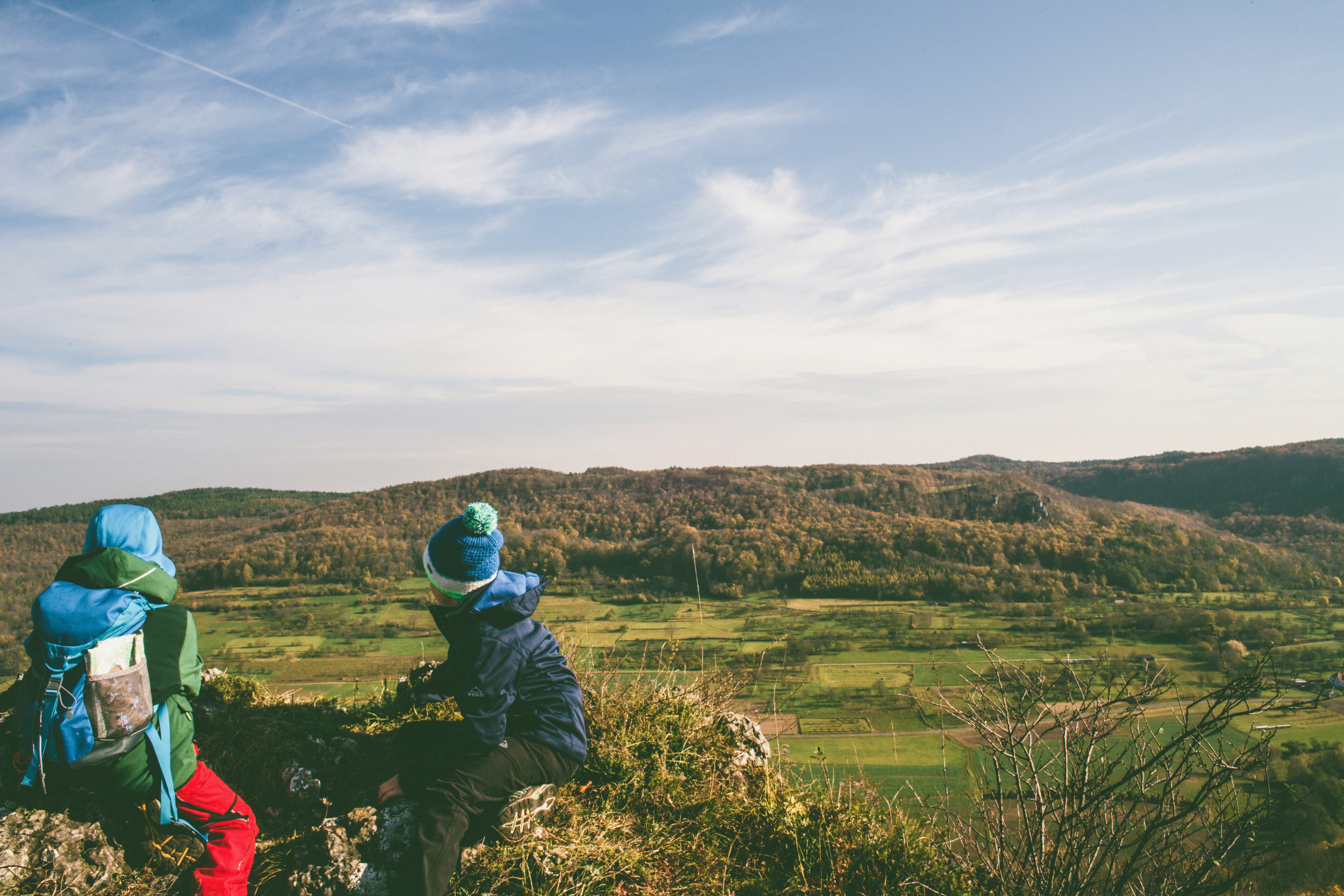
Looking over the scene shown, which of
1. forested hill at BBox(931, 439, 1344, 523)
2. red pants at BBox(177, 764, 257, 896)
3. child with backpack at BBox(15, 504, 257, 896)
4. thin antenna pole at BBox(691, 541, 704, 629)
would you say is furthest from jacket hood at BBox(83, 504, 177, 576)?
forested hill at BBox(931, 439, 1344, 523)

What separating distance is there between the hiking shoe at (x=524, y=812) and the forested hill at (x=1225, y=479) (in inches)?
2457

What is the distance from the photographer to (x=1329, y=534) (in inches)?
1630

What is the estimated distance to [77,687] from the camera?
2.76 m

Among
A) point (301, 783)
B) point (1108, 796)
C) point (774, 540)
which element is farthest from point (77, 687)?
point (774, 540)

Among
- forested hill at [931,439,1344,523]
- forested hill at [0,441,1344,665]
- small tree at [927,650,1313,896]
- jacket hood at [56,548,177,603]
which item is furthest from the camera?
forested hill at [931,439,1344,523]

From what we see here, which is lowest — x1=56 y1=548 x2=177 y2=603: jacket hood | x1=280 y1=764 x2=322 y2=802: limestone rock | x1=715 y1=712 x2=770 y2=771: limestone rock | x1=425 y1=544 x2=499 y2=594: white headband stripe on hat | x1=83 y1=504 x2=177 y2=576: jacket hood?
x1=715 y1=712 x2=770 y2=771: limestone rock

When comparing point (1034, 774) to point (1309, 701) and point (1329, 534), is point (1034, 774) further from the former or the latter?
point (1329, 534)

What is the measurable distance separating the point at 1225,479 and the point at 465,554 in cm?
7359

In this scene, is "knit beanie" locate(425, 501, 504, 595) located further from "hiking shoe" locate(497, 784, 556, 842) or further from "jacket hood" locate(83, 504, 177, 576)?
"jacket hood" locate(83, 504, 177, 576)

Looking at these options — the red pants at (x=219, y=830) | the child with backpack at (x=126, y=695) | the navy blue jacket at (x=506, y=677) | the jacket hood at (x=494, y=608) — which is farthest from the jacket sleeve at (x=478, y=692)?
the child with backpack at (x=126, y=695)

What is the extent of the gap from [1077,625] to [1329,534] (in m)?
30.6

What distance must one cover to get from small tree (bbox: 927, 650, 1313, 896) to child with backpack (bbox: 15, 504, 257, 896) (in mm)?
3868

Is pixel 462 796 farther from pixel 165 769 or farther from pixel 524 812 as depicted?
pixel 165 769

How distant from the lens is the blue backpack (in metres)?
2.72
